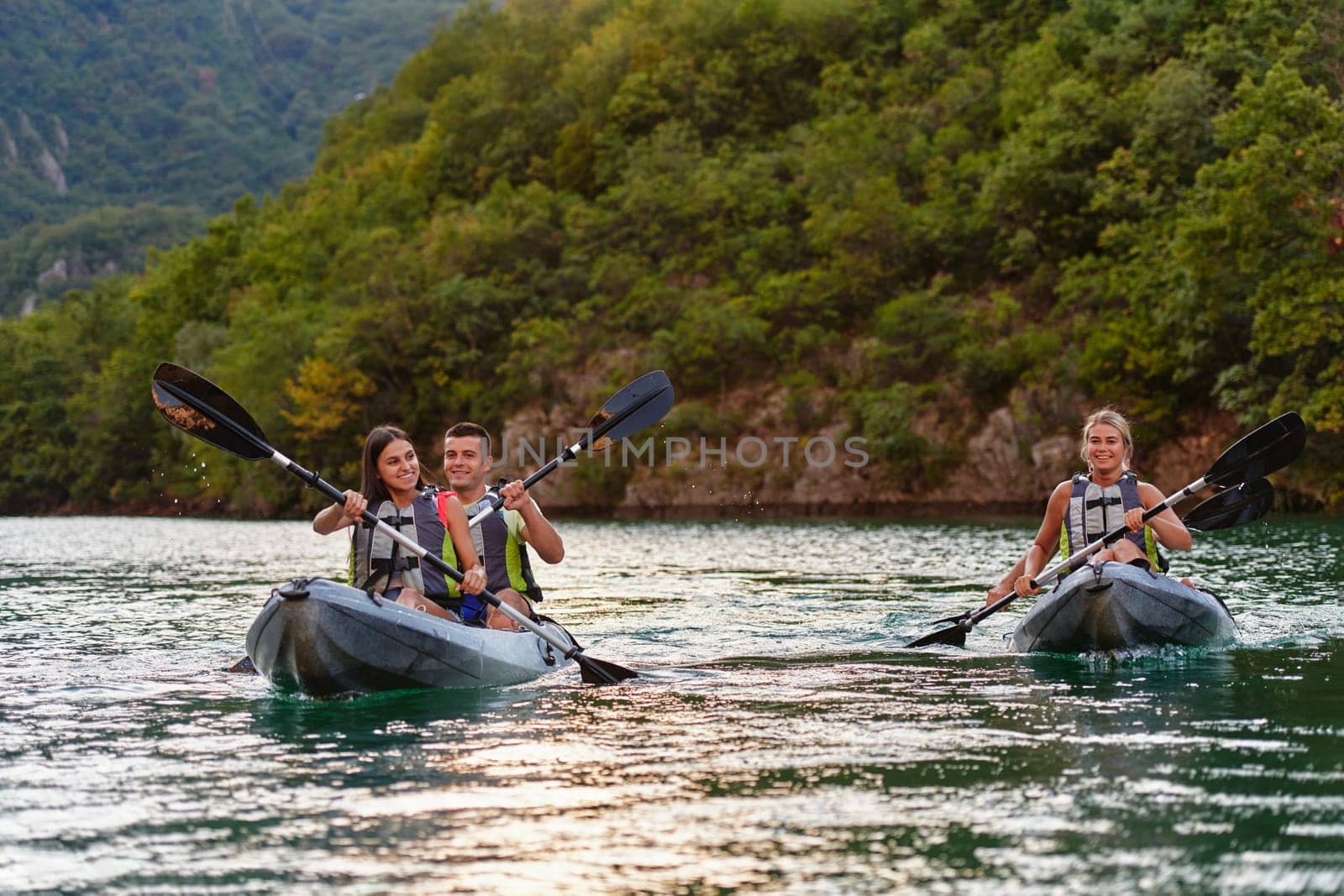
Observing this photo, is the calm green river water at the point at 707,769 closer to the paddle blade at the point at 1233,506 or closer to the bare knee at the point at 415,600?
the bare knee at the point at 415,600

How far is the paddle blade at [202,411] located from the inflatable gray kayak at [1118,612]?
5329mm

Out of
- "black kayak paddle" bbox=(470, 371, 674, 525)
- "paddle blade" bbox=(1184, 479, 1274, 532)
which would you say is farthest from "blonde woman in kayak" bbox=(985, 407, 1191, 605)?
"black kayak paddle" bbox=(470, 371, 674, 525)

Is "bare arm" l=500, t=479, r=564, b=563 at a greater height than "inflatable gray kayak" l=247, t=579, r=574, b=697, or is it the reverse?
"bare arm" l=500, t=479, r=564, b=563

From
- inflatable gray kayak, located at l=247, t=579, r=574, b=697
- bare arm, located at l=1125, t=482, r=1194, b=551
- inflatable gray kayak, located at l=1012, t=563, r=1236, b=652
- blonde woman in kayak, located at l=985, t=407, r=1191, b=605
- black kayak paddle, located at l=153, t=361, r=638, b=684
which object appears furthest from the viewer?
blonde woman in kayak, located at l=985, t=407, r=1191, b=605

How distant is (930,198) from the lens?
54.8 m

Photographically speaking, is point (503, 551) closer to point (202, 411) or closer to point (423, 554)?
point (423, 554)

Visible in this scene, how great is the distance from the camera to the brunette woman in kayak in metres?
9.29

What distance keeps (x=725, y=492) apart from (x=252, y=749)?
41.9m

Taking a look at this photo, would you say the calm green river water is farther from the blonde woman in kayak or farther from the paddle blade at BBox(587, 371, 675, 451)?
the paddle blade at BBox(587, 371, 675, 451)

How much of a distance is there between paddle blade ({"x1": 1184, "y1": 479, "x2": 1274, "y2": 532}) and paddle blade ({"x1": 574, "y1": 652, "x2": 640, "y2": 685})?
4779mm

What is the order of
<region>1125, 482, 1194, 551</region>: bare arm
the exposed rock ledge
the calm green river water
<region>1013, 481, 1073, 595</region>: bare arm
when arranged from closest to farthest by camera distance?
the calm green river water, <region>1125, 482, 1194, 551</region>: bare arm, <region>1013, 481, 1073, 595</region>: bare arm, the exposed rock ledge

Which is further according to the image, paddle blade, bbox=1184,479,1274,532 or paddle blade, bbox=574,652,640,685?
paddle blade, bbox=1184,479,1274,532

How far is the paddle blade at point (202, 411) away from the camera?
984cm

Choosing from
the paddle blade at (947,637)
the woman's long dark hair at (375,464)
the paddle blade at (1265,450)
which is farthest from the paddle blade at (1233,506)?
the woman's long dark hair at (375,464)
